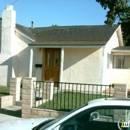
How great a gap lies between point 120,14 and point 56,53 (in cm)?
1548

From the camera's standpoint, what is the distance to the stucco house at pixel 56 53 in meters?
14.1

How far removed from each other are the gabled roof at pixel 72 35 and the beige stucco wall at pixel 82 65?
61 cm

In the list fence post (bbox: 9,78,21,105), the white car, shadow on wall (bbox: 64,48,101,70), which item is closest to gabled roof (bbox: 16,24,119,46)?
shadow on wall (bbox: 64,48,101,70)

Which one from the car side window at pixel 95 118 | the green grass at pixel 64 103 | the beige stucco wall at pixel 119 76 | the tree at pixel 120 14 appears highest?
the tree at pixel 120 14

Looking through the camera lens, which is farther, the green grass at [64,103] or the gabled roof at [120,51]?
the gabled roof at [120,51]

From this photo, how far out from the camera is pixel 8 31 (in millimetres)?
15547

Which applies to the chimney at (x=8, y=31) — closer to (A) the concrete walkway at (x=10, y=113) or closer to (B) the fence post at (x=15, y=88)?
(B) the fence post at (x=15, y=88)

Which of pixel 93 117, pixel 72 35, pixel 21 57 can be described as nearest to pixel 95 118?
pixel 93 117

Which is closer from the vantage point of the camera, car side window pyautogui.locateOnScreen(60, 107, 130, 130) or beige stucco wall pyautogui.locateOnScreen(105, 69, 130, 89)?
car side window pyautogui.locateOnScreen(60, 107, 130, 130)

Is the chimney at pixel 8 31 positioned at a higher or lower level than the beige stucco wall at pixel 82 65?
higher

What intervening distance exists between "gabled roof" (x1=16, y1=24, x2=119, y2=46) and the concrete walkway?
6134 millimetres

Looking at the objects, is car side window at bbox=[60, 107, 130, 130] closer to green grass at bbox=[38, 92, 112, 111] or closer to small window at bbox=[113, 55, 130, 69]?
green grass at bbox=[38, 92, 112, 111]

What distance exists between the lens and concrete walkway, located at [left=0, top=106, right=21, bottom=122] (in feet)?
25.8

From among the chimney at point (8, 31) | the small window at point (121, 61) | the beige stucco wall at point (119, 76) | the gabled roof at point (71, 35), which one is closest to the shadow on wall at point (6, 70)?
the chimney at point (8, 31)
